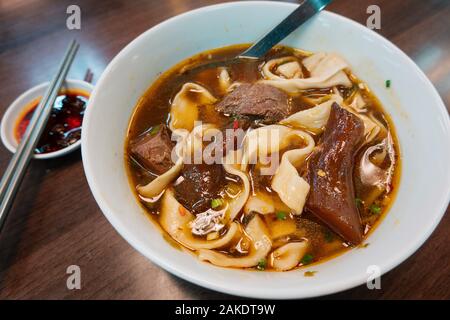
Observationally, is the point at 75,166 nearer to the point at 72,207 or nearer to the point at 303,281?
the point at 72,207

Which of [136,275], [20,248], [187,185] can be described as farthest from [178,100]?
[20,248]

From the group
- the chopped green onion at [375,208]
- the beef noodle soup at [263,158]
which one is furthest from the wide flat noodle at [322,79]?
the chopped green onion at [375,208]

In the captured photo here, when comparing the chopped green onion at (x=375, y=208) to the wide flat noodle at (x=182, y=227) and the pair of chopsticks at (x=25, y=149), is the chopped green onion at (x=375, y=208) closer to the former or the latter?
the wide flat noodle at (x=182, y=227)

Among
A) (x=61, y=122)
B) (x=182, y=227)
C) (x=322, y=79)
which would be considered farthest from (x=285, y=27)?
(x=61, y=122)

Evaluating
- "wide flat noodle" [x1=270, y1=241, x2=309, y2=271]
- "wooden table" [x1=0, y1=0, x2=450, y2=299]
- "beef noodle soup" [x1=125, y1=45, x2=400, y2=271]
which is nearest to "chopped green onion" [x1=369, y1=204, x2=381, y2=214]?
"beef noodle soup" [x1=125, y1=45, x2=400, y2=271]

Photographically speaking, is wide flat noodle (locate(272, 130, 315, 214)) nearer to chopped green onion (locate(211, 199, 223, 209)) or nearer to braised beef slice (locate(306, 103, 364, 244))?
braised beef slice (locate(306, 103, 364, 244))

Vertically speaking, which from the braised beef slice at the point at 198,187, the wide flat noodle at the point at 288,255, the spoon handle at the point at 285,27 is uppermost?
the spoon handle at the point at 285,27

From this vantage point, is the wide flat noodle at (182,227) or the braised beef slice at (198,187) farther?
the braised beef slice at (198,187)
